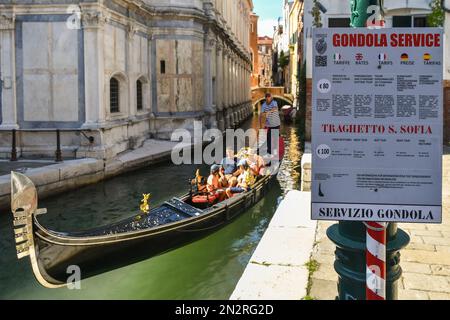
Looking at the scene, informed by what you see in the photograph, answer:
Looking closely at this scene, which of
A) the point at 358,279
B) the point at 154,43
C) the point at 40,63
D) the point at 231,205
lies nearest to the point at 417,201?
the point at 358,279

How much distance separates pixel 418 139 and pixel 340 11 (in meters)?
11.9

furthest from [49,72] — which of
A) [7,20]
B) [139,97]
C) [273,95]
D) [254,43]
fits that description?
[254,43]

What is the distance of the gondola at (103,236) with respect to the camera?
14.2 feet

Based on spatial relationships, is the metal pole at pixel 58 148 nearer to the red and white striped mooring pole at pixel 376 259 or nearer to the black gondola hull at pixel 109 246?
the black gondola hull at pixel 109 246

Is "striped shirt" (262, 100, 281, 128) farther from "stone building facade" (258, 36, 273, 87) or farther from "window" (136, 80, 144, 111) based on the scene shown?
"stone building facade" (258, 36, 273, 87)

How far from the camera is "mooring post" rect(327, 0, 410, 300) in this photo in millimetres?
2668

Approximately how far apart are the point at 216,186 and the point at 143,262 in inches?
94.5

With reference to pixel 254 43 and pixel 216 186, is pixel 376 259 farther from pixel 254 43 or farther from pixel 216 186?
pixel 254 43

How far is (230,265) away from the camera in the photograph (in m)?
6.25

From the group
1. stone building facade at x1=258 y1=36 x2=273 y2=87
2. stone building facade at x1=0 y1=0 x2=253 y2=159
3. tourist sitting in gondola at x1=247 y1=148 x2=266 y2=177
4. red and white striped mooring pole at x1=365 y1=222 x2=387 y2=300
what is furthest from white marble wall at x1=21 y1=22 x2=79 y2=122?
stone building facade at x1=258 y1=36 x2=273 y2=87

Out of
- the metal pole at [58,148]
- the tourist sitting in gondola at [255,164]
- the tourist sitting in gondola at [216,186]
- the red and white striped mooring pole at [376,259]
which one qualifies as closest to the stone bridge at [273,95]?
the metal pole at [58,148]

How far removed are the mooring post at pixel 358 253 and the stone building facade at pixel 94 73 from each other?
375 inches

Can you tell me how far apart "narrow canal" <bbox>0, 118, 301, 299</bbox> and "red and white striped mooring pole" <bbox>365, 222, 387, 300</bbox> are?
281 centimetres

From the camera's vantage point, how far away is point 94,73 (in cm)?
1182
